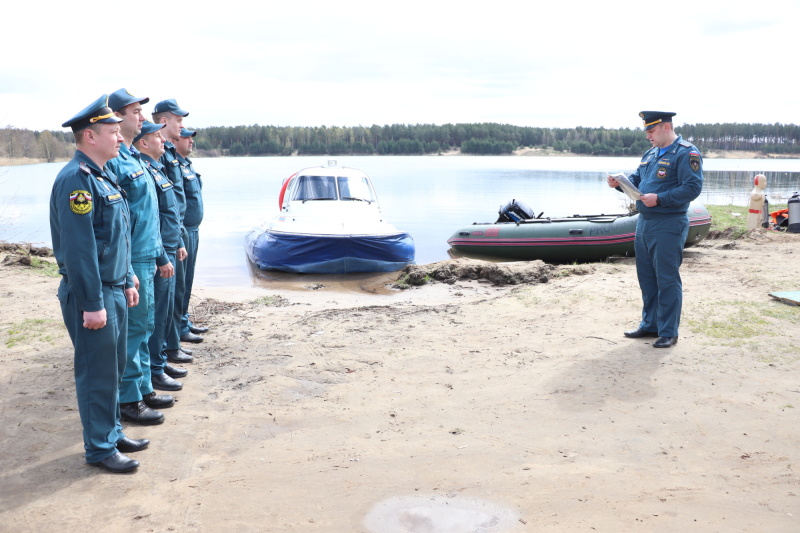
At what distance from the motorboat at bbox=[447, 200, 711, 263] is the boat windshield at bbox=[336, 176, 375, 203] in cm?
229

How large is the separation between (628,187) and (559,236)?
668 cm

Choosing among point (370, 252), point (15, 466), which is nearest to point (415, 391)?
point (15, 466)

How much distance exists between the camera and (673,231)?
210 inches

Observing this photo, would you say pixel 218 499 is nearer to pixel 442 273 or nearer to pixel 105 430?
pixel 105 430

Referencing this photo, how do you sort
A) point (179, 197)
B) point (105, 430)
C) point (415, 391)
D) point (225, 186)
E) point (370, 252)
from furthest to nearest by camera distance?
point (225, 186) < point (370, 252) < point (179, 197) < point (415, 391) < point (105, 430)

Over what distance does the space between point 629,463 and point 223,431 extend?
7.59 feet

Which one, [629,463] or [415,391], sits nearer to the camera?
[629,463]

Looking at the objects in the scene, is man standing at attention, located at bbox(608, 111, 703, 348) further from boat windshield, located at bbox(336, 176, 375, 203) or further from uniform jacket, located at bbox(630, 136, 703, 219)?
boat windshield, located at bbox(336, 176, 375, 203)

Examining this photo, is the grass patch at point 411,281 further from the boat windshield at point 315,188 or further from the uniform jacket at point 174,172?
the uniform jacket at point 174,172

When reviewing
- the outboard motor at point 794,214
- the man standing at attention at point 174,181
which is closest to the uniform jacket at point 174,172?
the man standing at attention at point 174,181

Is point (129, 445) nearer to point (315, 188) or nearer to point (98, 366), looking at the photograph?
point (98, 366)

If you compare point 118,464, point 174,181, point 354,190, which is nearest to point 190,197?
point 174,181

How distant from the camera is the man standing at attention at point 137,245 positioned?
3.86 meters

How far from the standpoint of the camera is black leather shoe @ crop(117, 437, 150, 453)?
3.51m
